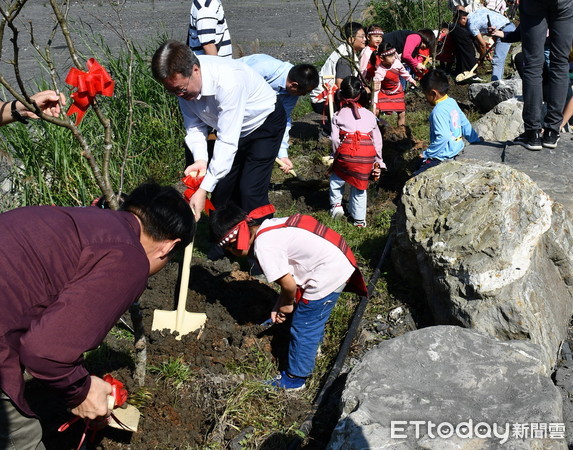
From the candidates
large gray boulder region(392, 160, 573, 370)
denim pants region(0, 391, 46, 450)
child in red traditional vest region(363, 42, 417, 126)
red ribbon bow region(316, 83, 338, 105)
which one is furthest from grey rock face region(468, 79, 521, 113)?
denim pants region(0, 391, 46, 450)

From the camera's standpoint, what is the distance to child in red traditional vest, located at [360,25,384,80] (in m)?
8.16

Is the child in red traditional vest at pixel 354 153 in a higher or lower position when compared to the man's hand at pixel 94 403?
lower

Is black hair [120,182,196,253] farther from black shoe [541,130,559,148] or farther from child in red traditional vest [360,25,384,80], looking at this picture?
child in red traditional vest [360,25,384,80]

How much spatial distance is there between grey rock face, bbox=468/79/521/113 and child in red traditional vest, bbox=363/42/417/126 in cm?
125

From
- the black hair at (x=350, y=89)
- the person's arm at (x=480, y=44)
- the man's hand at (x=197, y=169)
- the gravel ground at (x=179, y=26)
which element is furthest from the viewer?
the gravel ground at (x=179, y=26)

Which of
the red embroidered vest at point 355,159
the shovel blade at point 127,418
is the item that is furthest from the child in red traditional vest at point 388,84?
the shovel blade at point 127,418

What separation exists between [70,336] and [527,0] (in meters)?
4.43

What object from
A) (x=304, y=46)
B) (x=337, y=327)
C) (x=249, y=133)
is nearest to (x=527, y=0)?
(x=249, y=133)

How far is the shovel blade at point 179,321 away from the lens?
406cm

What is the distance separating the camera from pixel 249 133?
15.2 ft

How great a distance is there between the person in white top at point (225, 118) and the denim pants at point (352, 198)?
3.58 feet

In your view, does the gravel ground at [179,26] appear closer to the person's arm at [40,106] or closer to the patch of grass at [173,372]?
the person's arm at [40,106]

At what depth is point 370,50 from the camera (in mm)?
8336

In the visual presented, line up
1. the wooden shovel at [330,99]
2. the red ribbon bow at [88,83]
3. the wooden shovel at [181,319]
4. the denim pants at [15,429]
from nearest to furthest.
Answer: the denim pants at [15,429], the red ribbon bow at [88,83], the wooden shovel at [181,319], the wooden shovel at [330,99]
